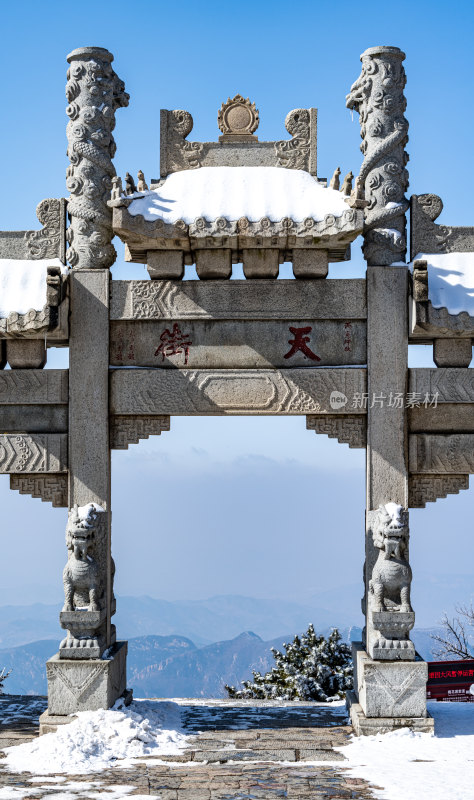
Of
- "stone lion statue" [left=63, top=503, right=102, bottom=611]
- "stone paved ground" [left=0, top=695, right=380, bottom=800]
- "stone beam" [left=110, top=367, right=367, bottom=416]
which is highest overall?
"stone beam" [left=110, top=367, right=367, bottom=416]

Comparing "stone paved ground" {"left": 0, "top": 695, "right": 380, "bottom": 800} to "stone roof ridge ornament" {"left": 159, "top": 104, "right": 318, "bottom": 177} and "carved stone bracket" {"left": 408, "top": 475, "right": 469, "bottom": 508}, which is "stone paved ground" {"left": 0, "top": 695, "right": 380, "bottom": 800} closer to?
"carved stone bracket" {"left": 408, "top": 475, "right": 469, "bottom": 508}

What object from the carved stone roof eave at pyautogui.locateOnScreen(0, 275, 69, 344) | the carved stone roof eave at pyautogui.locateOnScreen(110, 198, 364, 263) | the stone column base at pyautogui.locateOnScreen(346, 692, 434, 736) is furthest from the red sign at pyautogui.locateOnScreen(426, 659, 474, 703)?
the carved stone roof eave at pyautogui.locateOnScreen(0, 275, 69, 344)

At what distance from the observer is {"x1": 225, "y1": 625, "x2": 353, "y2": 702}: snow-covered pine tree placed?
13.2 metres

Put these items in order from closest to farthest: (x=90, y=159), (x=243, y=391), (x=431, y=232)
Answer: (x=243, y=391) < (x=90, y=159) < (x=431, y=232)

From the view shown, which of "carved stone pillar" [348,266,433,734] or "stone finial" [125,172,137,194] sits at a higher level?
"stone finial" [125,172,137,194]

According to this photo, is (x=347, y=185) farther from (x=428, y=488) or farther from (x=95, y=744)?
(x=95, y=744)

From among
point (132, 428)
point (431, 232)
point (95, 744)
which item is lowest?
point (95, 744)

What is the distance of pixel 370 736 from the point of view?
8.45 meters

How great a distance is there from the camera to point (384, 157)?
30.1ft

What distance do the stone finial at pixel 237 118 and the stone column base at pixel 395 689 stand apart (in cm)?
534

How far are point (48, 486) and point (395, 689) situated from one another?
372cm

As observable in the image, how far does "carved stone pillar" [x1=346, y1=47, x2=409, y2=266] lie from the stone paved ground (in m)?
4.52

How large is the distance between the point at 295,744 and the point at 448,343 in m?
3.93

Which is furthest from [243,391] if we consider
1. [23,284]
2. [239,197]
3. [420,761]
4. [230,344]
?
[420,761]
